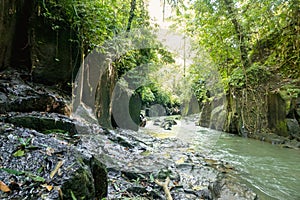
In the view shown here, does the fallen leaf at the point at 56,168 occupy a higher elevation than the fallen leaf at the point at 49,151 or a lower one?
lower

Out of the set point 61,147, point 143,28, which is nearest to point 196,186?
point 61,147

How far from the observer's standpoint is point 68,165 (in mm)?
1371

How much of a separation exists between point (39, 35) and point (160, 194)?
3074 mm

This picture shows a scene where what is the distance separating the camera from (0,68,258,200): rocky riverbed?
1.24m

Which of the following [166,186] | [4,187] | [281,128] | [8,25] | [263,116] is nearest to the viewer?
[4,187]

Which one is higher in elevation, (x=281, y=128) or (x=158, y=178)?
(x=281, y=128)

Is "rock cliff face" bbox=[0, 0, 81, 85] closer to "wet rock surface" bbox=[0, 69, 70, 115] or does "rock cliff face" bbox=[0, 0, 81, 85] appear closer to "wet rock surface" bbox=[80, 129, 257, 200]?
"wet rock surface" bbox=[0, 69, 70, 115]

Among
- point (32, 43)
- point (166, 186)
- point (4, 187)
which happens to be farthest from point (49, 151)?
point (32, 43)

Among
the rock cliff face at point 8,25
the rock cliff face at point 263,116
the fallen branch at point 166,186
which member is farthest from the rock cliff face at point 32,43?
the rock cliff face at point 263,116

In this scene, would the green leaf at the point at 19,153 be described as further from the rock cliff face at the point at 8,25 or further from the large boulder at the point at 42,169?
the rock cliff face at the point at 8,25

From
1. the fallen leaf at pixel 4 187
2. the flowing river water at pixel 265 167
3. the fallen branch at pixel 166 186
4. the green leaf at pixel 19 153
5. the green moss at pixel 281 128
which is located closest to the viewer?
the fallen leaf at pixel 4 187

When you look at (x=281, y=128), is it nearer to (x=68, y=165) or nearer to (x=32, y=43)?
(x=68, y=165)

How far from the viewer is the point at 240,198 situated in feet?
6.92

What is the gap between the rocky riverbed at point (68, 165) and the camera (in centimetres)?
124
